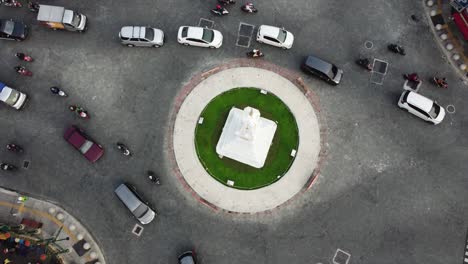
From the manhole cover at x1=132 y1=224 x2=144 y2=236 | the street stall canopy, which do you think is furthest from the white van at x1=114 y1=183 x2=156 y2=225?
the street stall canopy

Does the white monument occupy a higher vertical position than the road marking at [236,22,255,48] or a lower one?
lower

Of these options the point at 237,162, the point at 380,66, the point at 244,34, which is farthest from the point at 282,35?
the point at 237,162

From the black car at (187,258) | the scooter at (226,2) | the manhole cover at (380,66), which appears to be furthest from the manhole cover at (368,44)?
the black car at (187,258)

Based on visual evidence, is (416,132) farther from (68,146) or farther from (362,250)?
(68,146)

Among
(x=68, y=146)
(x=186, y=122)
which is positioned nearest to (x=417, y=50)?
(x=186, y=122)

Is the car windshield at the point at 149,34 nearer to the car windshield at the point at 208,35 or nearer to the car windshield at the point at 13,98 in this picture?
the car windshield at the point at 208,35

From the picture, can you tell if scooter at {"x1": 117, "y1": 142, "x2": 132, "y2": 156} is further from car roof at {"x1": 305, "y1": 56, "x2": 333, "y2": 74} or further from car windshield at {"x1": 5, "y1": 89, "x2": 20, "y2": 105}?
car roof at {"x1": 305, "y1": 56, "x2": 333, "y2": 74}
